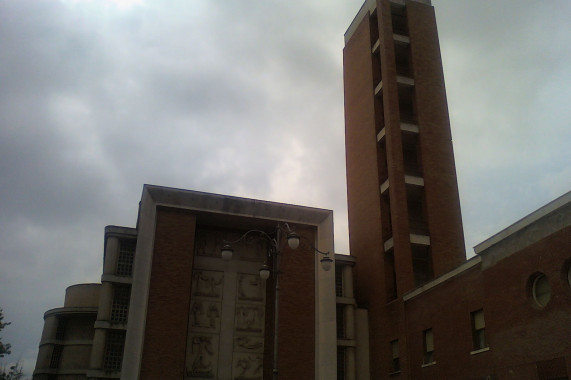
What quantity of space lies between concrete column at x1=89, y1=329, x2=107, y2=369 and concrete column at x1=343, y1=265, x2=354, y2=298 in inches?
543

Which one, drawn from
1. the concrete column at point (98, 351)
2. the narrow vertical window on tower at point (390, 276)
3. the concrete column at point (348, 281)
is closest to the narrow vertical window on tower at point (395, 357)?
the narrow vertical window on tower at point (390, 276)

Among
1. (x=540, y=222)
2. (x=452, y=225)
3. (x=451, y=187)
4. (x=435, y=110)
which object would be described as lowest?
(x=540, y=222)

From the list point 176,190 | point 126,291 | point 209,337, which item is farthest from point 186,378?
point 176,190

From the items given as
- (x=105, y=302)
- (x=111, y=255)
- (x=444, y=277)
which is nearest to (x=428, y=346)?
(x=444, y=277)

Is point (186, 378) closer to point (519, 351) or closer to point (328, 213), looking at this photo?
point (328, 213)

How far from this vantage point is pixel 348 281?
33.5 m

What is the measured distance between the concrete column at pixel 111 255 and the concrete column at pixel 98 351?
3.15 meters

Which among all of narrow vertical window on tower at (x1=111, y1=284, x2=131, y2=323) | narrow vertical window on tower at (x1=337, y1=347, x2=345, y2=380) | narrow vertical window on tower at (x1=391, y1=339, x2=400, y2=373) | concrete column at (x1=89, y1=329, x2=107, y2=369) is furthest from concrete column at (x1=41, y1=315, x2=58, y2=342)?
narrow vertical window on tower at (x1=391, y1=339, x2=400, y2=373)

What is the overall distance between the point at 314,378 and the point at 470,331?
948 cm

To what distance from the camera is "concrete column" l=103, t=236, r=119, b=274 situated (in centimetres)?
2894

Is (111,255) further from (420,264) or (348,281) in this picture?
(420,264)

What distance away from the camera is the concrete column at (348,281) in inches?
1302

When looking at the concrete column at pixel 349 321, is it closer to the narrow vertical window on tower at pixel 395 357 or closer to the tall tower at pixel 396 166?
the tall tower at pixel 396 166

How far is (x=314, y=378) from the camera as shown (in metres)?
28.9
